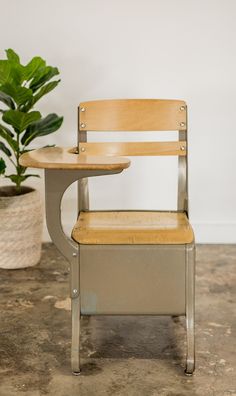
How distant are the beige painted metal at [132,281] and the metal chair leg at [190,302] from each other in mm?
17

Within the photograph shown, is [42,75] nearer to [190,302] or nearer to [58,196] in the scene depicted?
[58,196]

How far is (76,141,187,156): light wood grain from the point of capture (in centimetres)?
224

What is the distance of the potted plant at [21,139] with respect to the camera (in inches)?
A: 103

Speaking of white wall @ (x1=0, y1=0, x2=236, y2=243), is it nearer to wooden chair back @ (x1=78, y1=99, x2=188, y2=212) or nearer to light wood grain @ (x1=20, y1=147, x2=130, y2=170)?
wooden chair back @ (x1=78, y1=99, x2=188, y2=212)

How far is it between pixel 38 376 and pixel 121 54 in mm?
1894

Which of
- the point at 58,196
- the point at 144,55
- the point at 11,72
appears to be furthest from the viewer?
the point at 144,55

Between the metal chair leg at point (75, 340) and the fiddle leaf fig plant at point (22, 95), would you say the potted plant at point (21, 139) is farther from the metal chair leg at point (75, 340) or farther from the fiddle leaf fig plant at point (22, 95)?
the metal chair leg at point (75, 340)

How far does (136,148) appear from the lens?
2.27m

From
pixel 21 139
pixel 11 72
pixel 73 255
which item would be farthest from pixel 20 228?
pixel 73 255

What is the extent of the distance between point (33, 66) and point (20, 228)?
816mm

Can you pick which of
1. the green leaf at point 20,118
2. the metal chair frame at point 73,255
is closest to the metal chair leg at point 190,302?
the metal chair frame at point 73,255

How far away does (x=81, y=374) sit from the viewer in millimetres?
1951

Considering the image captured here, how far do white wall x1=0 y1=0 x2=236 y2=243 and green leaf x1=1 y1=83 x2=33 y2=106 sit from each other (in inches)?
23.2

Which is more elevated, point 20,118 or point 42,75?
point 42,75
